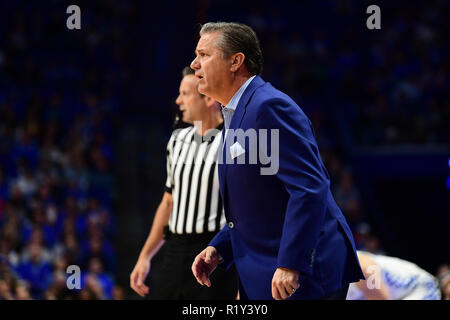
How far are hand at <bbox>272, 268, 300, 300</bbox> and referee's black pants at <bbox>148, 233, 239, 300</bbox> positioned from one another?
50.9 inches

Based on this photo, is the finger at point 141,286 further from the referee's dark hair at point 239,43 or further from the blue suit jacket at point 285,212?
the referee's dark hair at point 239,43

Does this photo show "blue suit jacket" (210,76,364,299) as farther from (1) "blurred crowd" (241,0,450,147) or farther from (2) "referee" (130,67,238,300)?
(1) "blurred crowd" (241,0,450,147)

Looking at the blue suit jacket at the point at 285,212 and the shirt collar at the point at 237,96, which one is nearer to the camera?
the blue suit jacket at the point at 285,212

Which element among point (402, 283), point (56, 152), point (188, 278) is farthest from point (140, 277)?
point (56, 152)

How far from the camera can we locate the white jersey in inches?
158

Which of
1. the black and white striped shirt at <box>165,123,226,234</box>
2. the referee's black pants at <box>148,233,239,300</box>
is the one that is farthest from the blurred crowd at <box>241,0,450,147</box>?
the referee's black pants at <box>148,233,239,300</box>

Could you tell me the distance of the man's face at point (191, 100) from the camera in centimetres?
350

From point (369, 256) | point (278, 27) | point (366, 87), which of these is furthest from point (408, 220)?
point (369, 256)

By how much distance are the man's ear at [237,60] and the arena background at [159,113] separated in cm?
497

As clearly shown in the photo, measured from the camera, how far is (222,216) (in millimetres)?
3465

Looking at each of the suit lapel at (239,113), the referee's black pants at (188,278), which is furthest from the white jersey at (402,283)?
the suit lapel at (239,113)

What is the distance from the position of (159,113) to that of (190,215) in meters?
8.12

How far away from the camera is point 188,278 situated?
3.41 meters
